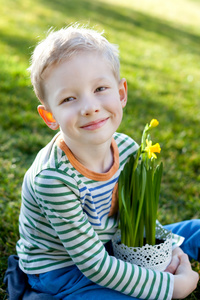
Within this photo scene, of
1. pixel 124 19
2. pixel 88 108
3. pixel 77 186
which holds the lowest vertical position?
pixel 77 186

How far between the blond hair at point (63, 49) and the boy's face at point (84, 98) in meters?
0.03

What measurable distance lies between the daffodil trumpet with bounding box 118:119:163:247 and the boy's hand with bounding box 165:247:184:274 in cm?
16

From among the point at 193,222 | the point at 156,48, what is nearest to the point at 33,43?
the point at 156,48

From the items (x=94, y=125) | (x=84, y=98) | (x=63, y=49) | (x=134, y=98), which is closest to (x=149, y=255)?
(x=94, y=125)

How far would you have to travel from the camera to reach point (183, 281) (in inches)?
69.4

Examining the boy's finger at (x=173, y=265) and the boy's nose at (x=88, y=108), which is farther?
the boy's finger at (x=173, y=265)

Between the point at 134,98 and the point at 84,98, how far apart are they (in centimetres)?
310

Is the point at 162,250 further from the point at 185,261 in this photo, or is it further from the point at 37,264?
the point at 37,264

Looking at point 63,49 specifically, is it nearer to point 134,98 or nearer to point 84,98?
point 84,98

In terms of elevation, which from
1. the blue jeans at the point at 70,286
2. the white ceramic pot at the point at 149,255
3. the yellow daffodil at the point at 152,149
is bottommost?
the blue jeans at the point at 70,286

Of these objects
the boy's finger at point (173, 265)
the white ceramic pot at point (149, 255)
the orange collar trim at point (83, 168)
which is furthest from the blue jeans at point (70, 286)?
the orange collar trim at point (83, 168)

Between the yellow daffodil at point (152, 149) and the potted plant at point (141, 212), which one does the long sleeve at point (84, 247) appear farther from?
the yellow daffodil at point (152, 149)

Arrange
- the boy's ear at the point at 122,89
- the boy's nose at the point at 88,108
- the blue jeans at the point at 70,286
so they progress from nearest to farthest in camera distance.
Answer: the boy's nose at the point at 88,108
the blue jeans at the point at 70,286
the boy's ear at the point at 122,89

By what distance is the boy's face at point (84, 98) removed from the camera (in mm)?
1548
